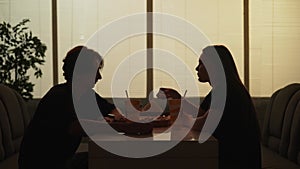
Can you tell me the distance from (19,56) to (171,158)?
108 inches

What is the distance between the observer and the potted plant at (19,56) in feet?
14.8

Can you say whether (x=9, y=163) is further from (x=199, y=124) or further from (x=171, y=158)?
(x=171, y=158)

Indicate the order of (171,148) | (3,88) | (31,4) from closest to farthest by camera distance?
(171,148)
(3,88)
(31,4)

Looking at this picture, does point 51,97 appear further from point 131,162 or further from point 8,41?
point 8,41

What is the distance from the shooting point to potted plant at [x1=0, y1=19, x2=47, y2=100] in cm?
450

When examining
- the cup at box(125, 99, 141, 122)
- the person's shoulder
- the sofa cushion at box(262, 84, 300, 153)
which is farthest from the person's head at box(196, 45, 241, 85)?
the sofa cushion at box(262, 84, 300, 153)

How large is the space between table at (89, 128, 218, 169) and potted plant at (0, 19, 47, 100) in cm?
253

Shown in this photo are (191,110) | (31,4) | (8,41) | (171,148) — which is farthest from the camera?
(31,4)

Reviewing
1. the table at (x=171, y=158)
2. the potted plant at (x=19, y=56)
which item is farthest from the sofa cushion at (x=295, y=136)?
the potted plant at (x=19, y=56)

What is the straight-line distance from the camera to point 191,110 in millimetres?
2836

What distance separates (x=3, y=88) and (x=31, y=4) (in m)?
1.51

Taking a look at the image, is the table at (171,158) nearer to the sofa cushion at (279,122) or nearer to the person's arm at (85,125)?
the person's arm at (85,125)

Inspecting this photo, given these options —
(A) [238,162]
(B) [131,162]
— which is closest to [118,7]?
(A) [238,162]

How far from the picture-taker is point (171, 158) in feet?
6.91
